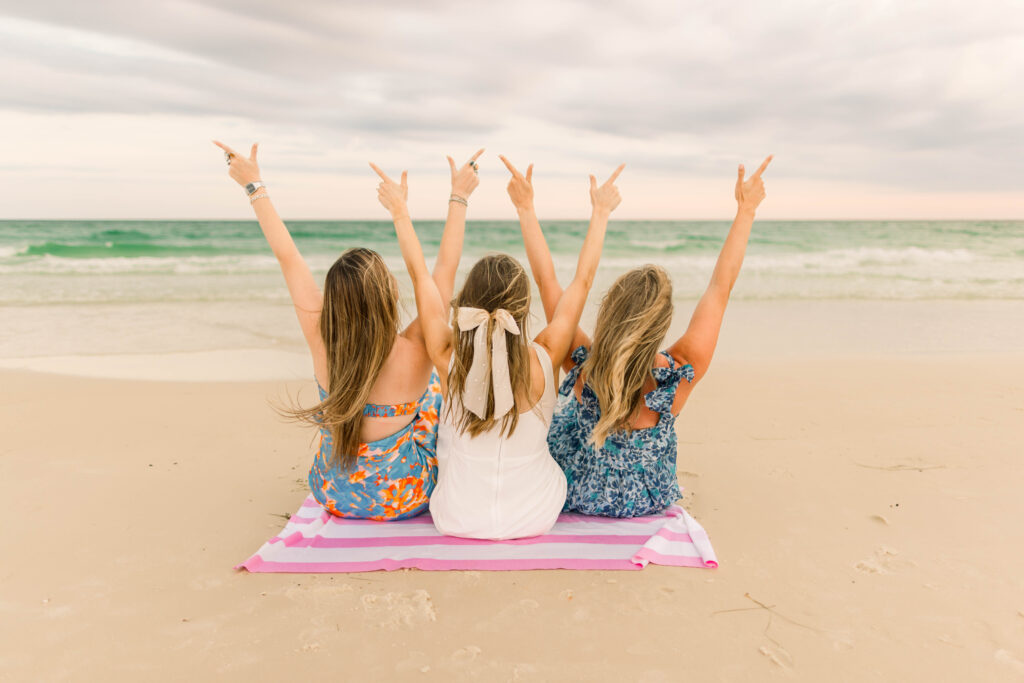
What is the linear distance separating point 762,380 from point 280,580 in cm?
466

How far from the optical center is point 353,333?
2877 millimetres

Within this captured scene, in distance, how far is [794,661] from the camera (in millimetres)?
2256

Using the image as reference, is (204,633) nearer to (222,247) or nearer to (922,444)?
(922,444)

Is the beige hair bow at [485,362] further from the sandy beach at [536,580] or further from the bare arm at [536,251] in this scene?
the sandy beach at [536,580]

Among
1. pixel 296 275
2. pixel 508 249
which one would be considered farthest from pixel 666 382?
pixel 508 249

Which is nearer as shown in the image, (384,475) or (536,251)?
(384,475)

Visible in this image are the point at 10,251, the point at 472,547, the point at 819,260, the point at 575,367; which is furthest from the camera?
the point at 819,260

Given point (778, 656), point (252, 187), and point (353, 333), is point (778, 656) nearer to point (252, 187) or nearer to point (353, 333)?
point (353, 333)

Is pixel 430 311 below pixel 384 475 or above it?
above

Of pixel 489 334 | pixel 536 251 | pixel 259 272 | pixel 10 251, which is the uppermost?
pixel 536 251

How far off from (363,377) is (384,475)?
517mm

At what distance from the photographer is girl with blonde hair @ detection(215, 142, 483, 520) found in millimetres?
2869

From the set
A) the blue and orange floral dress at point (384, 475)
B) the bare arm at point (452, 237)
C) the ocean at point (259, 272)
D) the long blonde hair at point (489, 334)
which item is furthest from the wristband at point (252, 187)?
the ocean at point (259, 272)

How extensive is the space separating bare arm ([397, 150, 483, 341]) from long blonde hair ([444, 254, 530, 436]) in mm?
326
